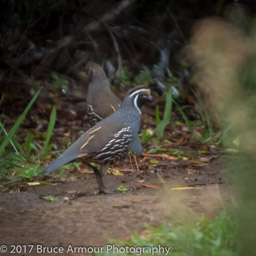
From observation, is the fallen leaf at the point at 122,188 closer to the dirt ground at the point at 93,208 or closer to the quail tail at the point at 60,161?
the dirt ground at the point at 93,208

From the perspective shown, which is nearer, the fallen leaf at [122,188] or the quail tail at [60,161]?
the quail tail at [60,161]

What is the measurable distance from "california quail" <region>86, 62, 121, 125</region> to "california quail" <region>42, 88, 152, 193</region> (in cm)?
79

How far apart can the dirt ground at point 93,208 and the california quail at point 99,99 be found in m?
0.92

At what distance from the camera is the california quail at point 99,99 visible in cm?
694

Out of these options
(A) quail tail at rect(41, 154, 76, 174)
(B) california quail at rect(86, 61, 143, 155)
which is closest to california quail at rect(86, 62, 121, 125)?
(B) california quail at rect(86, 61, 143, 155)

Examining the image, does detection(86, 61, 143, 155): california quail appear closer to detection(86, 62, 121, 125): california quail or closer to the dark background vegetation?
detection(86, 62, 121, 125): california quail

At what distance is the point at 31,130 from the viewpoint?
28.2 feet

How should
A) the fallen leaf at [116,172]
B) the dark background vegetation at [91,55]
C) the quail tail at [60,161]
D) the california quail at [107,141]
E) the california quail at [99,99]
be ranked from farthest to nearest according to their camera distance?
the dark background vegetation at [91,55] < the california quail at [99,99] < the fallen leaf at [116,172] < the california quail at [107,141] < the quail tail at [60,161]

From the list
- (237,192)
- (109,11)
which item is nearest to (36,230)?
(237,192)

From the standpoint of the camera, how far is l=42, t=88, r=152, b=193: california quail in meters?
5.55

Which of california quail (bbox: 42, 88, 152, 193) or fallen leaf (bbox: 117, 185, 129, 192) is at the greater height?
california quail (bbox: 42, 88, 152, 193)

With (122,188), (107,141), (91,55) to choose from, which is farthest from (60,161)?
(91,55)

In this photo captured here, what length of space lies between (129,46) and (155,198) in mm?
5465

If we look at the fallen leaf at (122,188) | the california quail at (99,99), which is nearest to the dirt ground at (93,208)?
the fallen leaf at (122,188)
